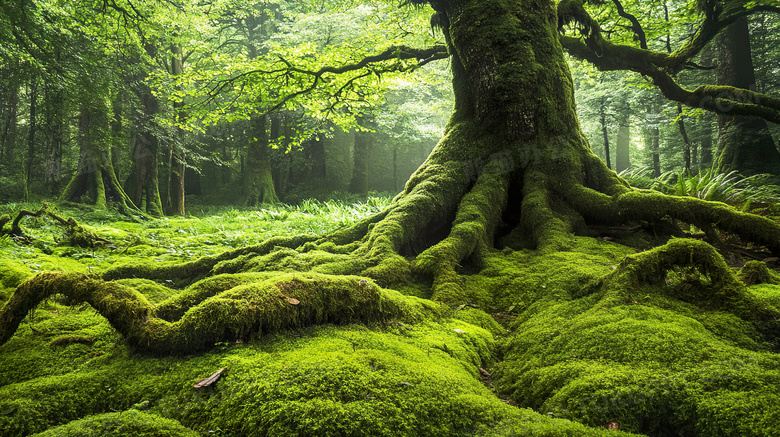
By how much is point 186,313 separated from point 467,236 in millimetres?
3096

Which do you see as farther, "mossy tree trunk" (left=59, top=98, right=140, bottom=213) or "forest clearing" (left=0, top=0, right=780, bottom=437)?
"mossy tree trunk" (left=59, top=98, right=140, bottom=213)

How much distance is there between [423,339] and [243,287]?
1.31 meters

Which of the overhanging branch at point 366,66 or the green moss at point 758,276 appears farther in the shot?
the overhanging branch at point 366,66

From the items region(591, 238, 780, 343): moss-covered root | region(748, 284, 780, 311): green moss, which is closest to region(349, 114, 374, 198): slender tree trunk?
region(591, 238, 780, 343): moss-covered root

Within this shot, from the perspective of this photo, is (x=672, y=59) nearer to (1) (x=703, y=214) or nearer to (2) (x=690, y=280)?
(1) (x=703, y=214)

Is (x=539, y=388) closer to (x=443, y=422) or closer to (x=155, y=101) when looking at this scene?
(x=443, y=422)

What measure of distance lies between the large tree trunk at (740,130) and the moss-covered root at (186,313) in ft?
40.9

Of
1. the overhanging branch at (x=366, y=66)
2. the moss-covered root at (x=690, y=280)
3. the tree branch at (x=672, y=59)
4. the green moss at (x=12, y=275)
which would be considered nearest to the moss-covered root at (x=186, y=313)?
the green moss at (x=12, y=275)

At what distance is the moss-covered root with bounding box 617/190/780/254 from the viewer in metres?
3.99

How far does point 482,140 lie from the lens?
5492 mm

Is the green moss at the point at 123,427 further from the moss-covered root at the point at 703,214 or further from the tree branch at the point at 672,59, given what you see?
the tree branch at the point at 672,59

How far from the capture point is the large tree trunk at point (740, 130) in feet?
31.9

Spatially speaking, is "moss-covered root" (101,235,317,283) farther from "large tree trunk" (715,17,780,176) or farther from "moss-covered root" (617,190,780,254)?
"large tree trunk" (715,17,780,176)

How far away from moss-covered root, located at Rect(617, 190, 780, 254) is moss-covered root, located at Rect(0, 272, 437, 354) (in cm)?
421
